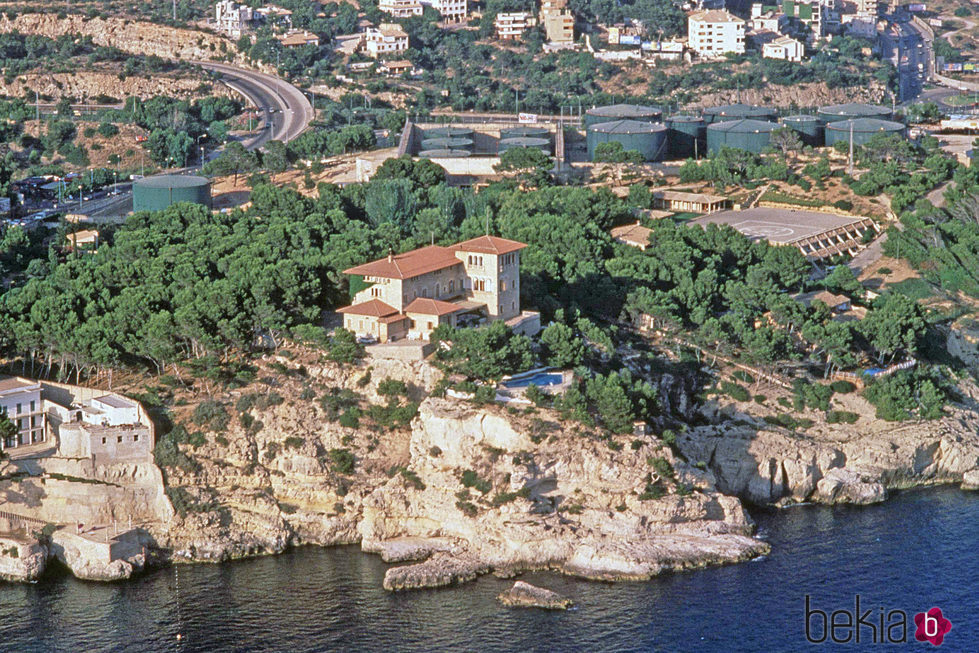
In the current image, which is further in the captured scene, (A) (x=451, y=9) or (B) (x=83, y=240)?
(A) (x=451, y=9)

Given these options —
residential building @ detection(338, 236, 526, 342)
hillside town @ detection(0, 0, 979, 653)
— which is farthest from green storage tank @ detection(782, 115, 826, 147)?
residential building @ detection(338, 236, 526, 342)

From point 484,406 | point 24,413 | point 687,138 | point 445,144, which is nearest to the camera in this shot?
point 484,406

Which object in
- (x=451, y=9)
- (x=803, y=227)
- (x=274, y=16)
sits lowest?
(x=803, y=227)

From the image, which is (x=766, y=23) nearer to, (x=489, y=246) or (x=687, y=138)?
(x=687, y=138)

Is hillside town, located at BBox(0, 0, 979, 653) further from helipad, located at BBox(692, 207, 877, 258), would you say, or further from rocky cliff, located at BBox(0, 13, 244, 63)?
rocky cliff, located at BBox(0, 13, 244, 63)

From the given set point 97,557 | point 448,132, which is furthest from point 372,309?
point 448,132

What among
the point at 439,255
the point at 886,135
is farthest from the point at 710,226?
the point at 886,135

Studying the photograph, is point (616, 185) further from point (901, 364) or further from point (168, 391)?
point (168, 391)
